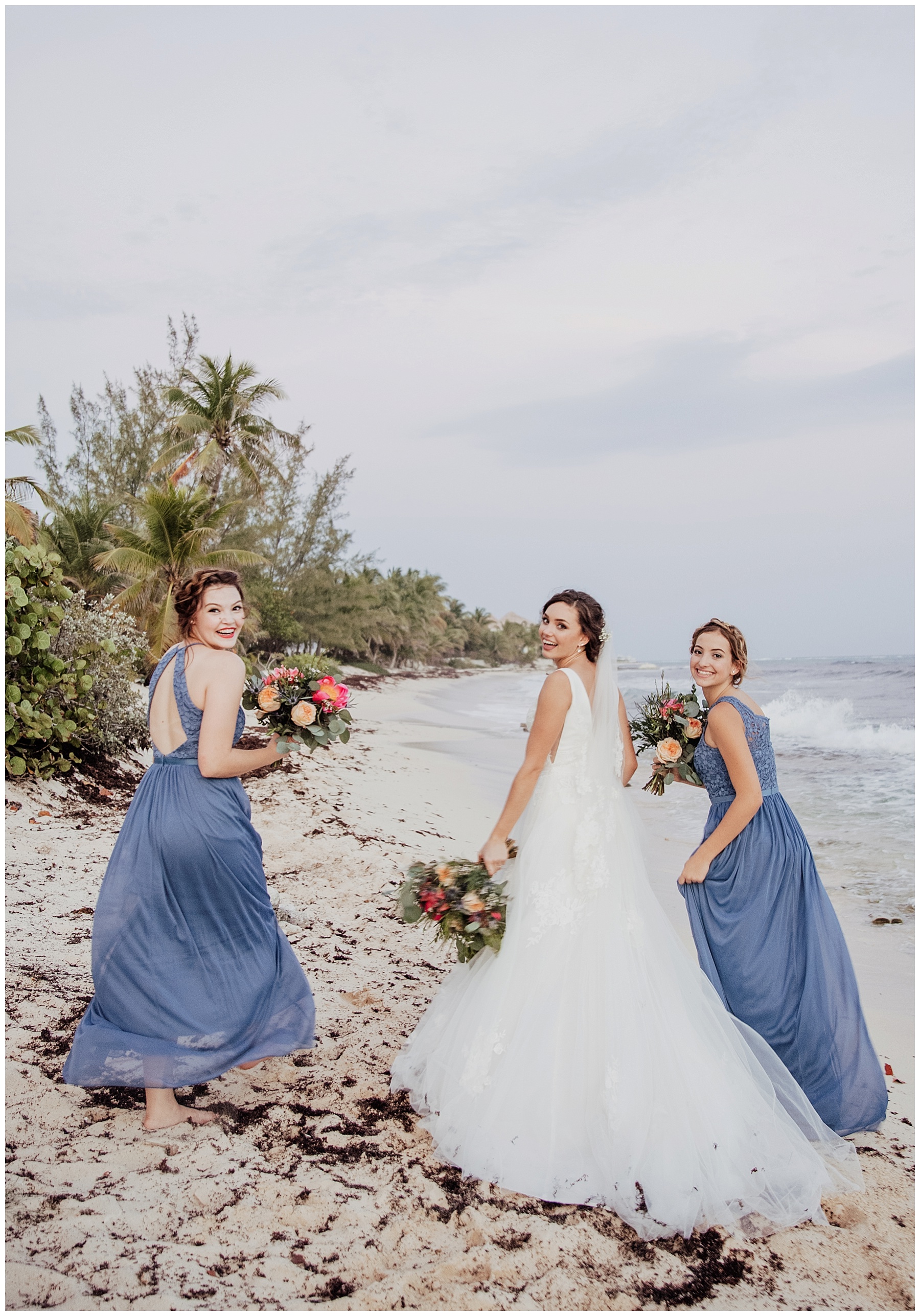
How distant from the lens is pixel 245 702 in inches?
148

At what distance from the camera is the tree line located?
19.7m

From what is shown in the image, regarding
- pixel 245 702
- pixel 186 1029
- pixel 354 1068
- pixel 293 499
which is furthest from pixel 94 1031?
pixel 293 499

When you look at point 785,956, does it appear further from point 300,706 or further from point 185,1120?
point 185,1120

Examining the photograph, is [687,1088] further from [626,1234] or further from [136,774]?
[136,774]

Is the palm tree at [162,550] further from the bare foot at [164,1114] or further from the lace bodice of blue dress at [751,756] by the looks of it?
the lace bodice of blue dress at [751,756]

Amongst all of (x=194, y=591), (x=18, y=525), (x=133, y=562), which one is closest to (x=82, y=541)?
(x=133, y=562)

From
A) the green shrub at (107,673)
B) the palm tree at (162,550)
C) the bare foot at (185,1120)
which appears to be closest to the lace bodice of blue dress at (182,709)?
the bare foot at (185,1120)

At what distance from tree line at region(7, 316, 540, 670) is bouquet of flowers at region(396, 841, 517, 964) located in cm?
864

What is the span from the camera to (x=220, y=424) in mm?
25359

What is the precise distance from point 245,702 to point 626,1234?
8.17ft

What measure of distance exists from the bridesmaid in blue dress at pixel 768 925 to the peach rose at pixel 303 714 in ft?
5.77

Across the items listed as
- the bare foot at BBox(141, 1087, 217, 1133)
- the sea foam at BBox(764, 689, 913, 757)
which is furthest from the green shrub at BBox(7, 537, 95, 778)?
the sea foam at BBox(764, 689, 913, 757)

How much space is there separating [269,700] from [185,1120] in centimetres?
171

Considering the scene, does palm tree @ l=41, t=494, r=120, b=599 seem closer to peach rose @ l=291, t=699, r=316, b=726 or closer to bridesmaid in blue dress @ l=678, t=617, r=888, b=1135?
peach rose @ l=291, t=699, r=316, b=726
